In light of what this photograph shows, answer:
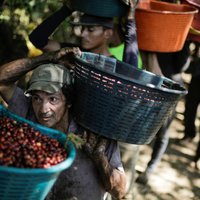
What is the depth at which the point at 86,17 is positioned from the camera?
136 inches

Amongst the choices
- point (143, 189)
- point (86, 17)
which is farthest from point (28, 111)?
point (143, 189)

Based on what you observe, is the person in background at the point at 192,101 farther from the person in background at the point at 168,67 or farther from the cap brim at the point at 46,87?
the cap brim at the point at 46,87

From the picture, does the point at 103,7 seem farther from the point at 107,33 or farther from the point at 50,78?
the point at 50,78

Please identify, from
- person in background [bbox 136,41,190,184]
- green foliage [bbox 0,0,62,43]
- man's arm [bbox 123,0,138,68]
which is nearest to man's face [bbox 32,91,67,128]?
man's arm [bbox 123,0,138,68]

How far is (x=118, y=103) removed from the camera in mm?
2422

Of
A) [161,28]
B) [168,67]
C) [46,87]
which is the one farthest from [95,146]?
[168,67]

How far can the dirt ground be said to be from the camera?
16.7 feet

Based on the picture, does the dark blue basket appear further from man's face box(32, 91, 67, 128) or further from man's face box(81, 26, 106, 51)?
man's face box(32, 91, 67, 128)

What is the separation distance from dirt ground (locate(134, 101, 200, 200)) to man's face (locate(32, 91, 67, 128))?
2467mm

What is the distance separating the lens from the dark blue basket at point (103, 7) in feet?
9.88

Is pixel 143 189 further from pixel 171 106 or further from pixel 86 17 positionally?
pixel 171 106

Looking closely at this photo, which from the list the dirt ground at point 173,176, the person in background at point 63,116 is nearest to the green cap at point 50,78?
the person in background at point 63,116

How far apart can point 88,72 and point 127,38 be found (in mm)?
815

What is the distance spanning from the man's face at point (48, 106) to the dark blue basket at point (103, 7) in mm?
666
